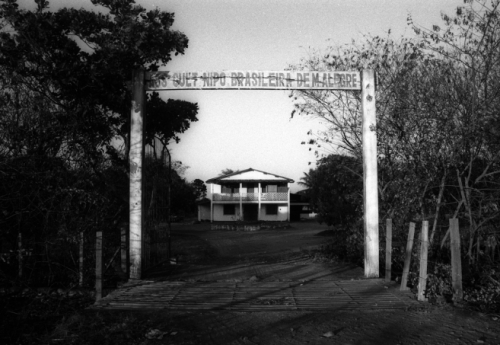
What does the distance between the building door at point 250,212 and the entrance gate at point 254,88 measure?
4837cm

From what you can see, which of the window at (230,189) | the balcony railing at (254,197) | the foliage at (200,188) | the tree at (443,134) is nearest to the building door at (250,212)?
the balcony railing at (254,197)

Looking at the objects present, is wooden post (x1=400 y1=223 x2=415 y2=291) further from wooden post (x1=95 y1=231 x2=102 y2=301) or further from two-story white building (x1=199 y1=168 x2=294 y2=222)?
two-story white building (x1=199 y1=168 x2=294 y2=222)

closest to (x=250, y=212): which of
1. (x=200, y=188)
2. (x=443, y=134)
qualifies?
(x=200, y=188)

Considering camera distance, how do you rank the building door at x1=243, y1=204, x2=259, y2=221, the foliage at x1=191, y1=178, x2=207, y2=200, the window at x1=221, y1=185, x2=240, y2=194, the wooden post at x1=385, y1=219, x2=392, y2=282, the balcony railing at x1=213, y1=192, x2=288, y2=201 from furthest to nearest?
1. the foliage at x1=191, y1=178, x2=207, y2=200
2. the window at x1=221, y1=185, x2=240, y2=194
3. the building door at x1=243, y1=204, x2=259, y2=221
4. the balcony railing at x1=213, y1=192, x2=288, y2=201
5. the wooden post at x1=385, y1=219, x2=392, y2=282

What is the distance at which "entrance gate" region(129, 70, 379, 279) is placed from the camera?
9289 millimetres

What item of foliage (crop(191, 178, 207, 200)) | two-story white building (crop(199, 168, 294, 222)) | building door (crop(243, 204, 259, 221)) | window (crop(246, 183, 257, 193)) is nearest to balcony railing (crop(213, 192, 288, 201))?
two-story white building (crop(199, 168, 294, 222))

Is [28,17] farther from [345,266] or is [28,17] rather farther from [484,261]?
[484,261]

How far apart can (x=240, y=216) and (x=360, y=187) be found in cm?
4264

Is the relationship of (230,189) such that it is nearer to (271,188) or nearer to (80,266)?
(271,188)

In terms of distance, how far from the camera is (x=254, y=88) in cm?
966

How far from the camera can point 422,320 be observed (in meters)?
6.37

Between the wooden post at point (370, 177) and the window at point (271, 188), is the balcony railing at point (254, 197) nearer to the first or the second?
the window at point (271, 188)

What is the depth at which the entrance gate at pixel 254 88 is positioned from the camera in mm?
9289

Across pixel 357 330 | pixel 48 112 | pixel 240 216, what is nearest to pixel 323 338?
pixel 357 330
